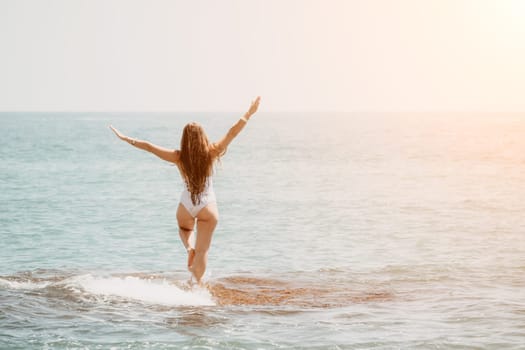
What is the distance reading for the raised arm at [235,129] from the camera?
994 centimetres

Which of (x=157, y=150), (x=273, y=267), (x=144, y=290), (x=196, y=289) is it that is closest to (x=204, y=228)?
(x=157, y=150)

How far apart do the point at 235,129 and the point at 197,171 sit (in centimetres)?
76

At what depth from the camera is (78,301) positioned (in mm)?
10883

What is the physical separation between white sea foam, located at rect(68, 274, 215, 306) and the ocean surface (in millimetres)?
28

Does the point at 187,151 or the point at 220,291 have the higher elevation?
the point at 187,151

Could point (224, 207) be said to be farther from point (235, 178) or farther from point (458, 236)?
point (235, 178)

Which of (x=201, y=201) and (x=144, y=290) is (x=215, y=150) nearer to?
(x=201, y=201)

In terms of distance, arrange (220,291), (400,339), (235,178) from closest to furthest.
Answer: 1. (400,339)
2. (220,291)
3. (235,178)

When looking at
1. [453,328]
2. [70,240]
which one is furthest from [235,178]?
[453,328]

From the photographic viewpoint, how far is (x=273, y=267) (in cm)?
1470

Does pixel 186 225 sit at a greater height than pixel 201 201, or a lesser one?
lesser

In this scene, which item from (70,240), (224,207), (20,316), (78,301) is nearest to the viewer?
(20,316)

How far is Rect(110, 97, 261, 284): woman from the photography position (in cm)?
1005

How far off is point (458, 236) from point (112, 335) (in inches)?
433
